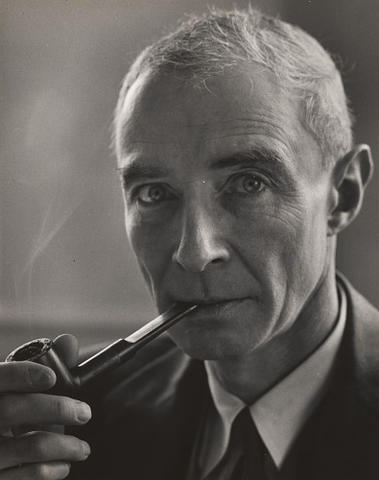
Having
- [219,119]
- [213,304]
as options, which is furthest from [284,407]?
[219,119]

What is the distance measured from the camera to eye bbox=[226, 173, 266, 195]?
76 cm

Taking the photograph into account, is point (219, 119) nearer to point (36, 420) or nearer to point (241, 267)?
point (241, 267)

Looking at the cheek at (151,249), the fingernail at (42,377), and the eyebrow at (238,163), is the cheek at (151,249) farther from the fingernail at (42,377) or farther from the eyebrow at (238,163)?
the fingernail at (42,377)

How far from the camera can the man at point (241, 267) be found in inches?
29.4

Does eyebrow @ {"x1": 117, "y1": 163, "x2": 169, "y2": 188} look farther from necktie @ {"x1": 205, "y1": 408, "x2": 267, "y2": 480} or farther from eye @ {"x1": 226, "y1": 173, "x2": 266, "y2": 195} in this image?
necktie @ {"x1": 205, "y1": 408, "x2": 267, "y2": 480}

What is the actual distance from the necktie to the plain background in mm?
202

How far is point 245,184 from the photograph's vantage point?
0.77m

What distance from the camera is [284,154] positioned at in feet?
2.55

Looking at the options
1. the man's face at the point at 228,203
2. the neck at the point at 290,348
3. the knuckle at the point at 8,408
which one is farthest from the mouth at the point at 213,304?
the knuckle at the point at 8,408

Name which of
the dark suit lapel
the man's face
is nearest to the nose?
the man's face

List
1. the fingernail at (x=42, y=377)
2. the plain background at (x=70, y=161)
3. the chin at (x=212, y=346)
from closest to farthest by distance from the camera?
the fingernail at (x=42, y=377), the chin at (x=212, y=346), the plain background at (x=70, y=161)

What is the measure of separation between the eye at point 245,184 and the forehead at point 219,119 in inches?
1.4

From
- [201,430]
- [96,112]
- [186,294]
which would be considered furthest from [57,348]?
[96,112]

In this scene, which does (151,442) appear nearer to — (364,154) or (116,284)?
(116,284)
